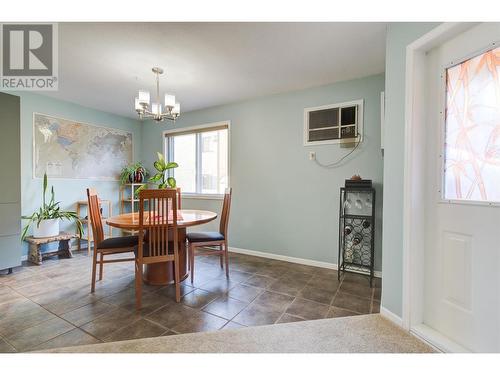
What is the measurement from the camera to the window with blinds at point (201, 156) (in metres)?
3.81

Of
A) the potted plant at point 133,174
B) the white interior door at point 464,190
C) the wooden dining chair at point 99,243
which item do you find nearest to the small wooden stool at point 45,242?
the potted plant at point 133,174

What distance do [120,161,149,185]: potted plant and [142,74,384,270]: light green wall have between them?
5.06 ft

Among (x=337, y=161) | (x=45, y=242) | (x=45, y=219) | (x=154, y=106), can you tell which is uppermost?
(x=154, y=106)

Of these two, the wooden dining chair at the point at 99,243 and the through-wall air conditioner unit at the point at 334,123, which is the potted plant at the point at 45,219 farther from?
the through-wall air conditioner unit at the point at 334,123

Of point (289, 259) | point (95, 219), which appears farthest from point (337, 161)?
point (95, 219)

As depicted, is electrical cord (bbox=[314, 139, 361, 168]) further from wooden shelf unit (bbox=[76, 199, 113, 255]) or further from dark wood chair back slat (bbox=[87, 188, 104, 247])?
wooden shelf unit (bbox=[76, 199, 113, 255])

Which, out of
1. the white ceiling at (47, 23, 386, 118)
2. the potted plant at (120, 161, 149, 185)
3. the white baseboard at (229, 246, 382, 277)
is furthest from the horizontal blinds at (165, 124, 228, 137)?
the white baseboard at (229, 246, 382, 277)

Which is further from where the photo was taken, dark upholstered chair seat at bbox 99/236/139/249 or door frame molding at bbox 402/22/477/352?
dark upholstered chair seat at bbox 99/236/139/249

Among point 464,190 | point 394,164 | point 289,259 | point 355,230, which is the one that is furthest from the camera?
point 289,259

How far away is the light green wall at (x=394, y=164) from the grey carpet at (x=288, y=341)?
9.6 inches

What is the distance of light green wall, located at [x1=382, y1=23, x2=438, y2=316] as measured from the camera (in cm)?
161

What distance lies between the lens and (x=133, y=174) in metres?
4.24

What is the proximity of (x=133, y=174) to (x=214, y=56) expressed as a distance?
2.97 metres

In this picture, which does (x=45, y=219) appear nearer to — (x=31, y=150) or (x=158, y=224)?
(x=31, y=150)
